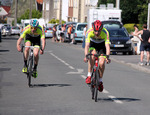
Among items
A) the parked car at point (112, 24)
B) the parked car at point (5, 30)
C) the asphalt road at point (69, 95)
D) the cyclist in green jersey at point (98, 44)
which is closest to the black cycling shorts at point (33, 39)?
the asphalt road at point (69, 95)

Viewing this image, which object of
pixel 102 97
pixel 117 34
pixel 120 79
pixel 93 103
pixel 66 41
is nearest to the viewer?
pixel 93 103

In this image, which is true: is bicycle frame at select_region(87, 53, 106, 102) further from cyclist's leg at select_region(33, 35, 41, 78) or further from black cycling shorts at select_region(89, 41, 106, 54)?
cyclist's leg at select_region(33, 35, 41, 78)

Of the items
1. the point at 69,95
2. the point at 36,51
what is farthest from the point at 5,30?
the point at 69,95

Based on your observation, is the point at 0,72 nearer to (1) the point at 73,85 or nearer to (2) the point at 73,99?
(1) the point at 73,85

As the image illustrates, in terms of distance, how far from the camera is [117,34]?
103 feet

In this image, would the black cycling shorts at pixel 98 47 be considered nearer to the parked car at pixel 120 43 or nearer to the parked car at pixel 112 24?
the parked car at pixel 120 43

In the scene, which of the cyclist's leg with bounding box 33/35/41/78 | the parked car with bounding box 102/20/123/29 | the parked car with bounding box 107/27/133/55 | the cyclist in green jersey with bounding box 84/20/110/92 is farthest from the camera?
the parked car with bounding box 102/20/123/29

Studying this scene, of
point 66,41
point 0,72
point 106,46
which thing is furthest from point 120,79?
point 66,41

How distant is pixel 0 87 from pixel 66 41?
41746 millimetres

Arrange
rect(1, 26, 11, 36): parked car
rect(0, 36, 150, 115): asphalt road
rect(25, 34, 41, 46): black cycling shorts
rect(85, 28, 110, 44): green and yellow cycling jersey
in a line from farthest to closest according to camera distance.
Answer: rect(1, 26, 11, 36): parked car < rect(25, 34, 41, 46): black cycling shorts < rect(85, 28, 110, 44): green and yellow cycling jersey < rect(0, 36, 150, 115): asphalt road

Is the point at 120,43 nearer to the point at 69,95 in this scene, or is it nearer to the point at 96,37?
the point at 69,95

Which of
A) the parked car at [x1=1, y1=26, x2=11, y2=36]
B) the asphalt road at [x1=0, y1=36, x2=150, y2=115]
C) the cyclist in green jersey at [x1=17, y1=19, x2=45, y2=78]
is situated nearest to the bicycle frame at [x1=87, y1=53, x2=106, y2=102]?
the asphalt road at [x1=0, y1=36, x2=150, y2=115]

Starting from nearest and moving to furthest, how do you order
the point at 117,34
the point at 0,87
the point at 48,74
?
the point at 0,87
the point at 48,74
the point at 117,34

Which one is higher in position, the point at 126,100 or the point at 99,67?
the point at 99,67
